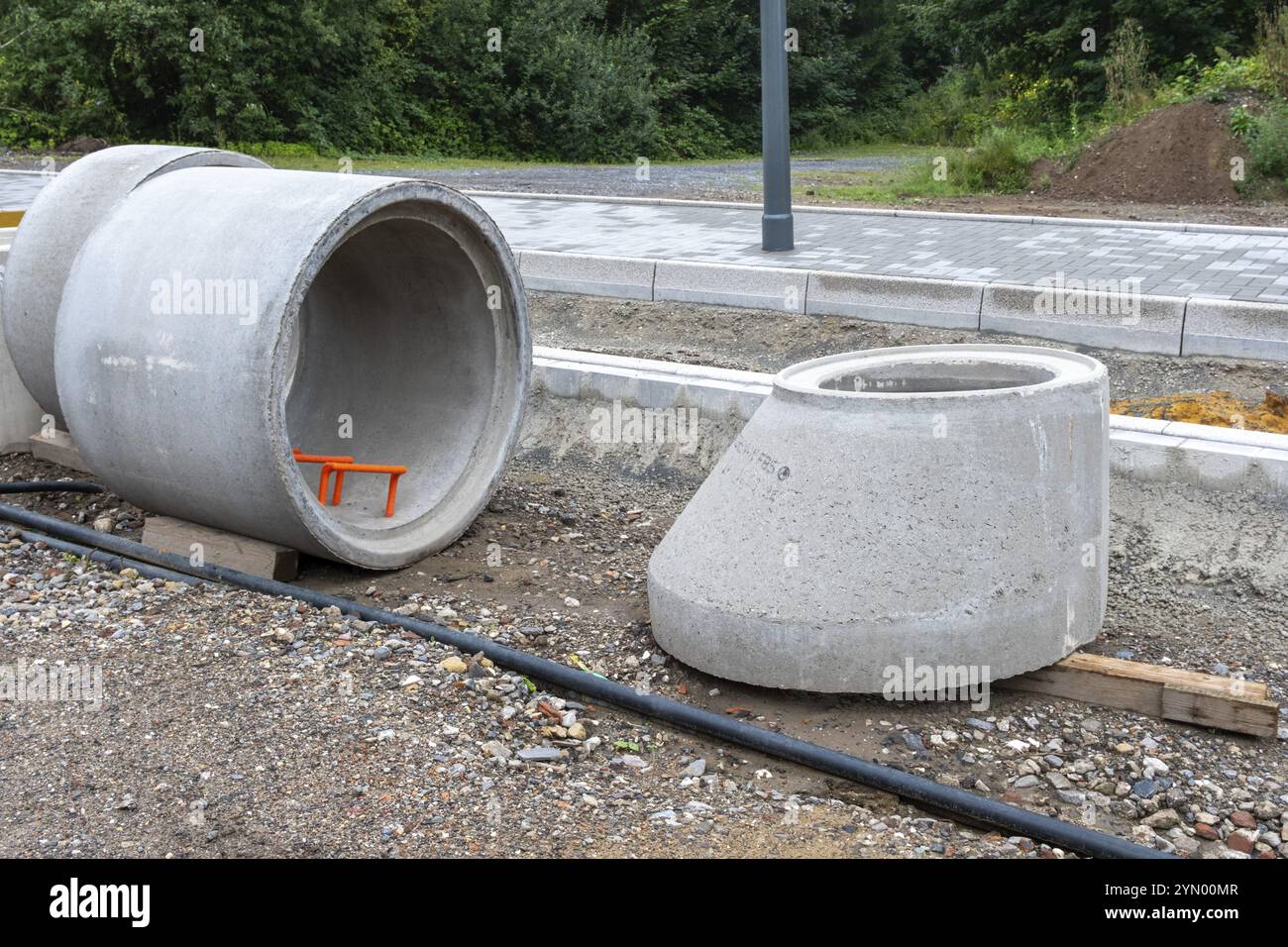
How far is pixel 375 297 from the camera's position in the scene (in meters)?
6.95

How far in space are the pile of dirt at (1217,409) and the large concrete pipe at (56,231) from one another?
4868mm

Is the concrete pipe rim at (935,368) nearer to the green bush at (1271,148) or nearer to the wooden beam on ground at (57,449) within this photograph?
the wooden beam on ground at (57,449)

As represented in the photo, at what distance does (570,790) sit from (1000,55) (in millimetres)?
21039

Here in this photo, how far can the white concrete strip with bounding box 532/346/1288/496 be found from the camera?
5352 mm

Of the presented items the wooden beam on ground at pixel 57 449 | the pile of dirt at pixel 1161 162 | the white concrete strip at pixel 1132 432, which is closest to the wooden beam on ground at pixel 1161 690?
the white concrete strip at pixel 1132 432

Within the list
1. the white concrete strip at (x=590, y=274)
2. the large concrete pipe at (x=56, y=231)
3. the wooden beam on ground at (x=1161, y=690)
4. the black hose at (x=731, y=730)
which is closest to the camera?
the black hose at (x=731, y=730)

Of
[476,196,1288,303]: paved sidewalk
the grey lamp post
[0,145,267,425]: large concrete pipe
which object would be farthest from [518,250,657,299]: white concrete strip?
[0,145,267,425]: large concrete pipe

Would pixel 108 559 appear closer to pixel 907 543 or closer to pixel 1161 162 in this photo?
pixel 907 543

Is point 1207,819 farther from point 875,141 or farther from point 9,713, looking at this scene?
point 875,141

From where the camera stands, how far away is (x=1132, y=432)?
5695mm

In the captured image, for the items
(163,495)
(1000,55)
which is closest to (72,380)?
(163,495)

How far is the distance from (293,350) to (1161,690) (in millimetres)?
4816

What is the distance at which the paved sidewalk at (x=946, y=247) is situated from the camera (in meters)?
9.26

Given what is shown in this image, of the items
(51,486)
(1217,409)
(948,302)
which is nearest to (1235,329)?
(1217,409)
